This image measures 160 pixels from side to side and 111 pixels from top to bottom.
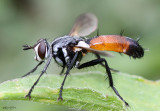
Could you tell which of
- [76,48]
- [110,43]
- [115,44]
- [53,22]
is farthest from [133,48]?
[53,22]

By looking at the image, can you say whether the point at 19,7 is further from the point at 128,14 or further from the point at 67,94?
the point at 67,94

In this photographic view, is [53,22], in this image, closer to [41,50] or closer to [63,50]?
[63,50]

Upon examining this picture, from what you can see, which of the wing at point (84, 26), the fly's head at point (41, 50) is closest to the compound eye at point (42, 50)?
the fly's head at point (41, 50)

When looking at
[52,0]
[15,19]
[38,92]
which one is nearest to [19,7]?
[15,19]

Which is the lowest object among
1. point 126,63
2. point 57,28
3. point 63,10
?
point 126,63

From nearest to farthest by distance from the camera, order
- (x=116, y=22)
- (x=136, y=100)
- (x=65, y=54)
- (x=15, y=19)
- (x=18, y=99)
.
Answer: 1. (x=18, y=99)
2. (x=136, y=100)
3. (x=65, y=54)
4. (x=116, y=22)
5. (x=15, y=19)

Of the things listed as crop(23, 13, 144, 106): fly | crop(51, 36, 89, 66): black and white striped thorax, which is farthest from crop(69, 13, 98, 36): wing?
crop(51, 36, 89, 66): black and white striped thorax
